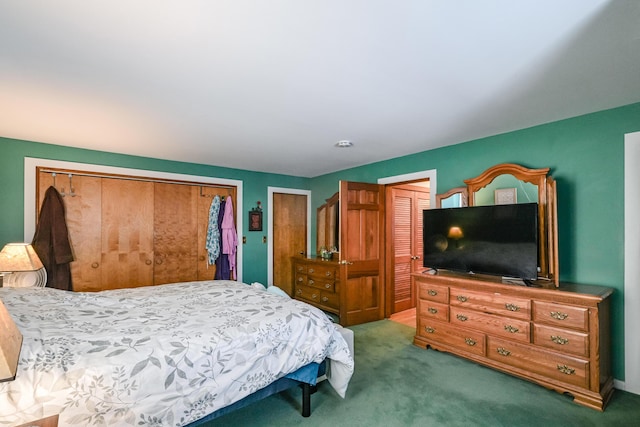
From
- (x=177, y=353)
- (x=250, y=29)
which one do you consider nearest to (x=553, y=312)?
(x=177, y=353)

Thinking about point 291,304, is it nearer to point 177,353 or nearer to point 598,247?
point 177,353

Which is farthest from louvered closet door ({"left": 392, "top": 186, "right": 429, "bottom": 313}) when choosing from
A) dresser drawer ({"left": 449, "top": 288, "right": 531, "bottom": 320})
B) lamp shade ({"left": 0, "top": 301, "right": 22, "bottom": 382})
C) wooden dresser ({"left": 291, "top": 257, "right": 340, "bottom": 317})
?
lamp shade ({"left": 0, "top": 301, "right": 22, "bottom": 382})

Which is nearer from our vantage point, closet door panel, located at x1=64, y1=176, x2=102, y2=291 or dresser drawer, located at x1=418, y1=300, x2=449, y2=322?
dresser drawer, located at x1=418, y1=300, x2=449, y2=322

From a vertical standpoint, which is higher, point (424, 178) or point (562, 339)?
point (424, 178)

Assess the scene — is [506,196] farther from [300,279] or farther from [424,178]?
[300,279]

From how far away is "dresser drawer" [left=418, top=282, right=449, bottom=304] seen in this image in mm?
3131

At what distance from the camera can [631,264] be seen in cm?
242

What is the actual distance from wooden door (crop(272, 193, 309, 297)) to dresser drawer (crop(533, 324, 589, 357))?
12.4ft

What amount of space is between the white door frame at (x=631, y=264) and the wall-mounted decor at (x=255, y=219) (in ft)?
14.5

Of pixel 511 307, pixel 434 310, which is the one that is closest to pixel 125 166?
pixel 434 310

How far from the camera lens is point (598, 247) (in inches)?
102

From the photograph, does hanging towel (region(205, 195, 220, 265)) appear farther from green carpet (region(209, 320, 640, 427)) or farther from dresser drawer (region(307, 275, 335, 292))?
green carpet (region(209, 320, 640, 427))

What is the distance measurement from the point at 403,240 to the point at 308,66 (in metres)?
3.47

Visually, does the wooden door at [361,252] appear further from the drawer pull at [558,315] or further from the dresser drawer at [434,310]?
the drawer pull at [558,315]
